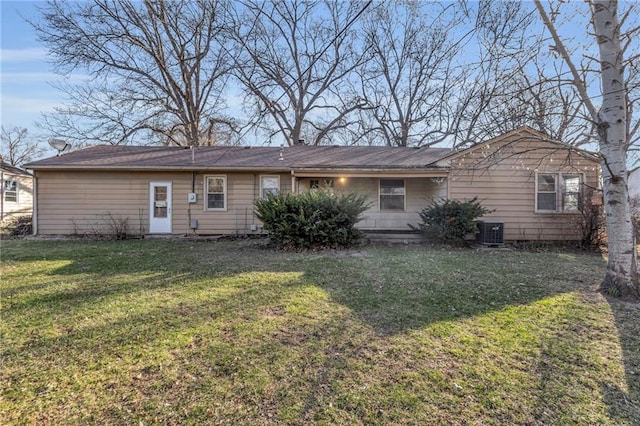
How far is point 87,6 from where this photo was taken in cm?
1533

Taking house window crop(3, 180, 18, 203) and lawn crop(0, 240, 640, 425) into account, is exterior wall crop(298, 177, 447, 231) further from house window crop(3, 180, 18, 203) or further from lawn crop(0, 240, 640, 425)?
house window crop(3, 180, 18, 203)

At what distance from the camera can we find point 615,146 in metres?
4.33

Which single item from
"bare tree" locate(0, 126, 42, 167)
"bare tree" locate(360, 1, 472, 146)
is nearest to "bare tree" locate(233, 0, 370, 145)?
"bare tree" locate(360, 1, 472, 146)

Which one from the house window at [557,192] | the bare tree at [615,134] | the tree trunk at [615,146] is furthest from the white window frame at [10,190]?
the house window at [557,192]

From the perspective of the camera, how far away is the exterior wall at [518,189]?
946 centimetres

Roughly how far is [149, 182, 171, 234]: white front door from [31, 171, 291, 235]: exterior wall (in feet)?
0.45

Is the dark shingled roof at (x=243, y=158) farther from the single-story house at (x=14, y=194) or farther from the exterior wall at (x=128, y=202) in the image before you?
the single-story house at (x=14, y=194)

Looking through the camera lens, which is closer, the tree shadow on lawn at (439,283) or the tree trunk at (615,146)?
the tree shadow on lawn at (439,283)

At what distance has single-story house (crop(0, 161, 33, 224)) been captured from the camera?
15.8 metres

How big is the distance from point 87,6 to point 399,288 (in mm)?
20294

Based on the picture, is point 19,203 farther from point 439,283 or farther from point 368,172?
point 439,283

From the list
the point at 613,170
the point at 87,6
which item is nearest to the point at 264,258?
the point at 613,170

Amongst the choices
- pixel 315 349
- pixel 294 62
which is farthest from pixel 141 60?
A: pixel 315 349

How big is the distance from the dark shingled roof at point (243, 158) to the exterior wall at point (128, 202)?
0.46 meters
